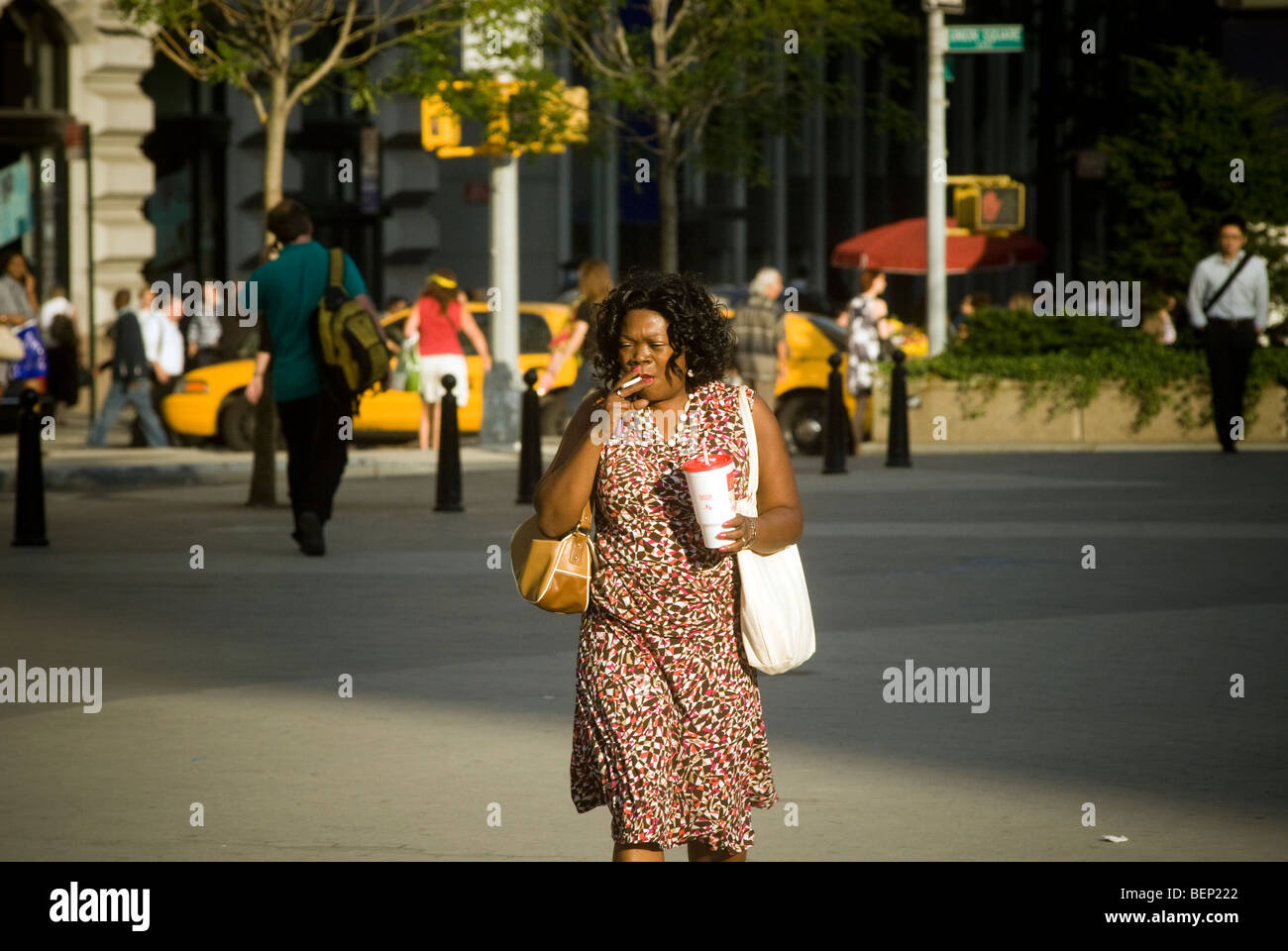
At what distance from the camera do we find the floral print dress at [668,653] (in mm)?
5031

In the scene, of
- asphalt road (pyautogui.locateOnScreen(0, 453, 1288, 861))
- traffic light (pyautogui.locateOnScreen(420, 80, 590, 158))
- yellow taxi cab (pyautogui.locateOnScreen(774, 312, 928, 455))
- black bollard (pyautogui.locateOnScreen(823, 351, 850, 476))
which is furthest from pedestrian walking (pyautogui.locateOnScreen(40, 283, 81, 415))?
asphalt road (pyautogui.locateOnScreen(0, 453, 1288, 861))

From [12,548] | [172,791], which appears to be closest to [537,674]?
[172,791]

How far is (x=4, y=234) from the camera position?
91.0 feet

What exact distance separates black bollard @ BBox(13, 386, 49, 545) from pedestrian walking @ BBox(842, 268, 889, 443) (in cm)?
970

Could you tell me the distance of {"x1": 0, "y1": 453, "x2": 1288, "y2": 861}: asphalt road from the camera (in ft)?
20.6

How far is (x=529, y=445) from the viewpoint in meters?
16.4

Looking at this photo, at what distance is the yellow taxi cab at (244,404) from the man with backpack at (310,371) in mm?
9256

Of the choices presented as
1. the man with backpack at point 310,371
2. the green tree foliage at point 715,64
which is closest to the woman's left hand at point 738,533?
the man with backpack at point 310,371

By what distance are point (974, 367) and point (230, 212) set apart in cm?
1615

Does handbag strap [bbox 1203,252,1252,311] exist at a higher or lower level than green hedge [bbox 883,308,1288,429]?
higher

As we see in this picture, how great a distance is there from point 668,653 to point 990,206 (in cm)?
1922

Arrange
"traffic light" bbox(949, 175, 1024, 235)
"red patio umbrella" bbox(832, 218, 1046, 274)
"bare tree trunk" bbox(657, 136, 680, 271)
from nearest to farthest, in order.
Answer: "traffic light" bbox(949, 175, 1024, 235), "bare tree trunk" bbox(657, 136, 680, 271), "red patio umbrella" bbox(832, 218, 1046, 274)

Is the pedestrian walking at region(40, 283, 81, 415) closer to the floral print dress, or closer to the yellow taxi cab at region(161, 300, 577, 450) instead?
the yellow taxi cab at region(161, 300, 577, 450)

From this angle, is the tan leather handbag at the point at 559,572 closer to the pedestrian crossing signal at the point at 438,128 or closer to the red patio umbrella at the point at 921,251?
the pedestrian crossing signal at the point at 438,128
